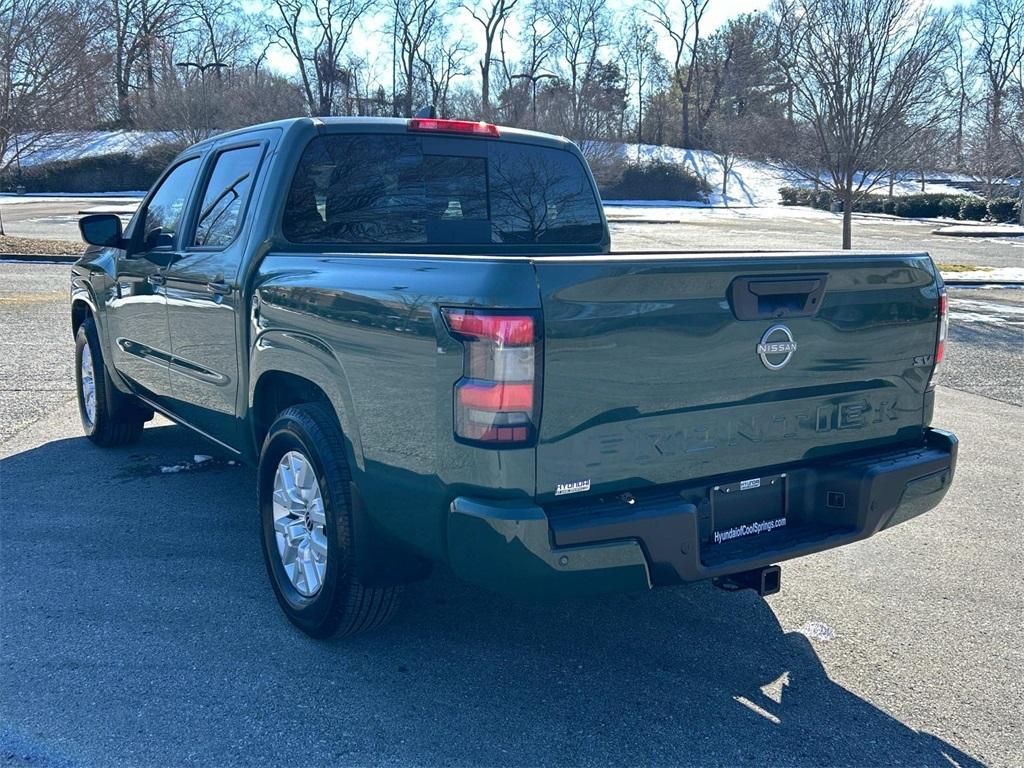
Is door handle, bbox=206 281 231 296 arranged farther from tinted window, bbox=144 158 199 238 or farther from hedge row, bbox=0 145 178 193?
hedge row, bbox=0 145 178 193

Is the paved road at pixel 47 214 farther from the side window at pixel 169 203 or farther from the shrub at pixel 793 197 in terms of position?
the shrub at pixel 793 197

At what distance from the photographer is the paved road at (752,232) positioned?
1064 inches

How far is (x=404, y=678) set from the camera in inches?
139

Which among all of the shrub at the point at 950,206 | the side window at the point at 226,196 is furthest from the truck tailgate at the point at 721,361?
the shrub at the point at 950,206

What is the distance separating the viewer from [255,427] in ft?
14.1

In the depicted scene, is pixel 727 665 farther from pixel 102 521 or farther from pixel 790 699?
pixel 102 521

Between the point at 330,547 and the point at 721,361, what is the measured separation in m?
1.57

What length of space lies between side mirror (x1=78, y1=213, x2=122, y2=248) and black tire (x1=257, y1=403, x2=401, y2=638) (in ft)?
8.30

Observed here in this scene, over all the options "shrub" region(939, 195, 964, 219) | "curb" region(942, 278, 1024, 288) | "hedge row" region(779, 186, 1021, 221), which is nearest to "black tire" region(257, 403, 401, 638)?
"curb" region(942, 278, 1024, 288)

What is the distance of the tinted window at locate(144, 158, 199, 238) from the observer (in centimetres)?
526

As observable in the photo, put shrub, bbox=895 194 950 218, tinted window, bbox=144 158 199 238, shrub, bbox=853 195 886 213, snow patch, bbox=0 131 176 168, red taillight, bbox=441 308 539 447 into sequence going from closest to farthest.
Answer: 1. red taillight, bbox=441 308 539 447
2. tinted window, bbox=144 158 199 238
3. shrub, bbox=895 194 950 218
4. snow patch, bbox=0 131 176 168
5. shrub, bbox=853 195 886 213

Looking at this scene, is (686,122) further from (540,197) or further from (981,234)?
(540,197)

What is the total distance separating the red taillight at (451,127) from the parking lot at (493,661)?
6.93ft

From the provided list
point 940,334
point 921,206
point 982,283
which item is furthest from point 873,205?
point 940,334
